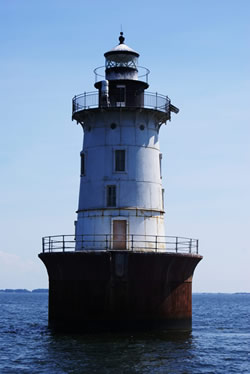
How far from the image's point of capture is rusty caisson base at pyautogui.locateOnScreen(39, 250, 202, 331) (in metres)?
32.8

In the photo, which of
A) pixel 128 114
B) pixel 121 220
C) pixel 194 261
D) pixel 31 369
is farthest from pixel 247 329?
pixel 31 369

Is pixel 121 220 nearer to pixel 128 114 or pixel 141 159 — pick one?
pixel 141 159

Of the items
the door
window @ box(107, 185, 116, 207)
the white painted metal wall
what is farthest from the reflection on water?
window @ box(107, 185, 116, 207)

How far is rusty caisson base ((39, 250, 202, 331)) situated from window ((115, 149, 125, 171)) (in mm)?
5861

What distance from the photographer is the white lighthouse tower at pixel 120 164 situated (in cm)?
3600

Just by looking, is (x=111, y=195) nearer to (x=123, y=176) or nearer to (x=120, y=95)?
(x=123, y=176)

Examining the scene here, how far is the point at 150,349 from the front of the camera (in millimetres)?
29609

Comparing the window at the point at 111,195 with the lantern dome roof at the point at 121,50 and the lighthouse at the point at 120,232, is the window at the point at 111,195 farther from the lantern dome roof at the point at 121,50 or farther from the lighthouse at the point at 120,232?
the lantern dome roof at the point at 121,50

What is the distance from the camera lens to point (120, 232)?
3584 cm

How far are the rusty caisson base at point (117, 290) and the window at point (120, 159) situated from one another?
586 centimetres

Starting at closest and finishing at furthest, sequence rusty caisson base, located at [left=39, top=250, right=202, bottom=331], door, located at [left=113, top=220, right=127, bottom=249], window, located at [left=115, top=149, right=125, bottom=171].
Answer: rusty caisson base, located at [left=39, top=250, right=202, bottom=331] < door, located at [left=113, top=220, right=127, bottom=249] < window, located at [left=115, top=149, right=125, bottom=171]

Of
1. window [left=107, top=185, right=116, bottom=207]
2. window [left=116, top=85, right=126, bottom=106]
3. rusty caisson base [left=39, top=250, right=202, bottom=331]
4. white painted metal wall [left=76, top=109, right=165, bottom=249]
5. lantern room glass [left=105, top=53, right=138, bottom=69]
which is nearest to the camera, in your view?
rusty caisson base [left=39, top=250, right=202, bottom=331]

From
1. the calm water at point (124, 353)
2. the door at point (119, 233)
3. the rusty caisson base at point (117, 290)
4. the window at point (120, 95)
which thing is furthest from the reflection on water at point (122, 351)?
the window at point (120, 95)

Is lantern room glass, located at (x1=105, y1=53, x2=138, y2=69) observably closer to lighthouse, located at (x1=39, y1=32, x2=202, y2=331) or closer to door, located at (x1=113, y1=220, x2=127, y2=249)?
lighthouse, located at (x1=39, y1=32, x2=202, y2=331)
